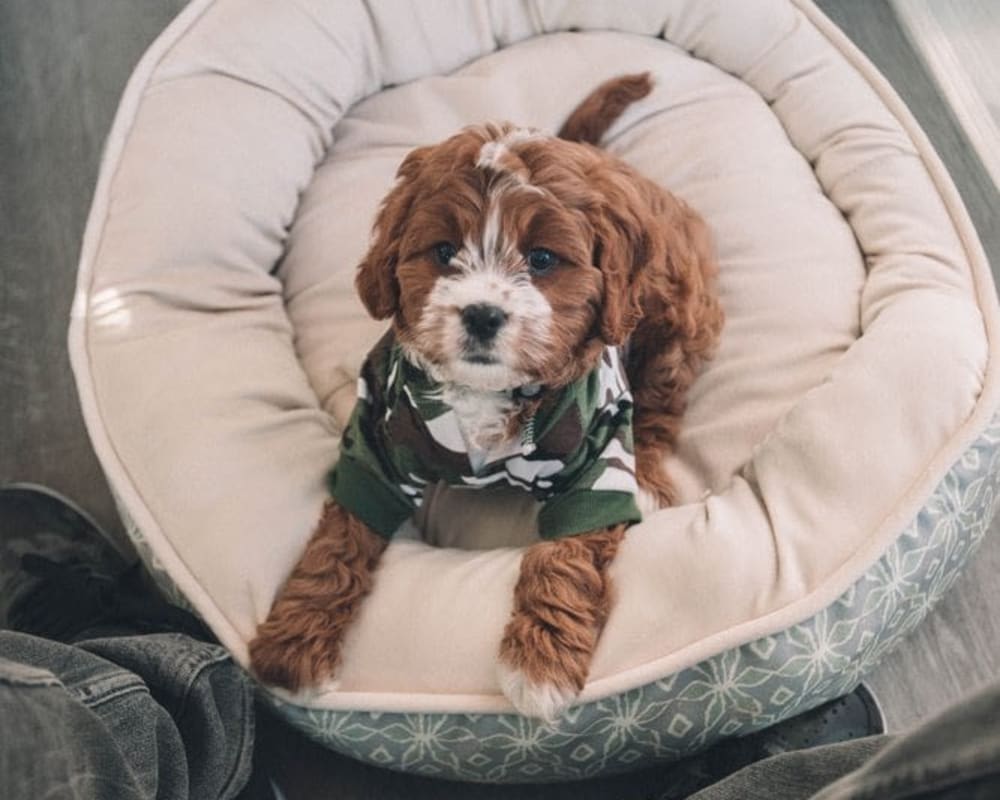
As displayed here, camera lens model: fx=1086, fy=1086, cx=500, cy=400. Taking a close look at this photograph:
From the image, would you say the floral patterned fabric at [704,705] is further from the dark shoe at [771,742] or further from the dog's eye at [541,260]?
the dog's eye at [541,260]

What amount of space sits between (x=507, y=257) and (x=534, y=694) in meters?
0.58

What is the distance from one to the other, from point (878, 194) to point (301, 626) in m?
1.32

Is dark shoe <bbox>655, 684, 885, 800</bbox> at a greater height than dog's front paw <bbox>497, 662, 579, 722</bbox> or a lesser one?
lesser

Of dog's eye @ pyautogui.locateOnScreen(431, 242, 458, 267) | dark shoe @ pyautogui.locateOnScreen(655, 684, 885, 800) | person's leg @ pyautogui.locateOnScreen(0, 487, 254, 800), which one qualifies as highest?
dog's eye @ pyautogui.locateOnScreen(431, 242, 458, 267)

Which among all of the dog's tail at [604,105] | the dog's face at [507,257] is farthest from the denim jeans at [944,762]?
the dog's tail at [604,105]

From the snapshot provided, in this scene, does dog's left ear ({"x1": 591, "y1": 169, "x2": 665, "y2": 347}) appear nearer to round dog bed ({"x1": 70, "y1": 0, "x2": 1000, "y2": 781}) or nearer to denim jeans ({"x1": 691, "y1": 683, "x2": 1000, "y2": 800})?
round dog bed ({"x1": 70, "y1": 0, "x2": 1000, "y2": 781})

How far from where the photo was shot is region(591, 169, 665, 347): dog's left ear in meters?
1.39

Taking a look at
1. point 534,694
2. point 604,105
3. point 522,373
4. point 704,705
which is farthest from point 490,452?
point 604,105

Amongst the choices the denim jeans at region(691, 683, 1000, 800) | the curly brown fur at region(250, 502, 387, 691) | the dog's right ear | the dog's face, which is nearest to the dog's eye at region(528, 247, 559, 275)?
the dog's face

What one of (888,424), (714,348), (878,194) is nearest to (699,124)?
(878,194)

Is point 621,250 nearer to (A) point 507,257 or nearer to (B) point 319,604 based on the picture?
(A) point 507,257

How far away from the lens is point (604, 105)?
2.07m

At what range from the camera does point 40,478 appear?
7.17 ft

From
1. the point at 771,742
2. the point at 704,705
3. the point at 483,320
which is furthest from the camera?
the point at 771,742
